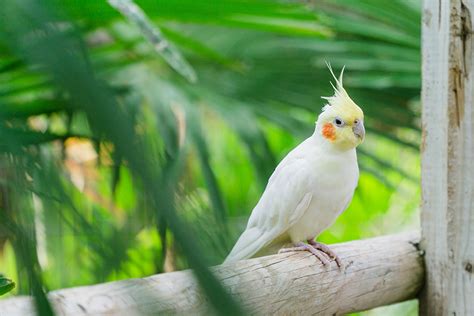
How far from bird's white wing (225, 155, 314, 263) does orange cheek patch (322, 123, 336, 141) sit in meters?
0.05

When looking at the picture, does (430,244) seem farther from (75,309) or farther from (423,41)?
(75,309)

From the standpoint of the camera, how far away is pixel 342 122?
890 mm

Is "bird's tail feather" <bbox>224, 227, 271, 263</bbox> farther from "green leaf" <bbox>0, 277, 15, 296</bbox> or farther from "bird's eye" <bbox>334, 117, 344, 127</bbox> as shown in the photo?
"green leaf" <bbox>0, 277, 15, 296</bbox>

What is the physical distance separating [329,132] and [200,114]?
49cm

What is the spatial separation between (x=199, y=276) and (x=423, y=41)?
3.05ft

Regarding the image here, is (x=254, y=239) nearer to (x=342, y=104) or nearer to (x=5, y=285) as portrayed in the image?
(x=342, y=104)

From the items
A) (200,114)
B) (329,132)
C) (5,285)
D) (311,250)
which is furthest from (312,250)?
(5,285)

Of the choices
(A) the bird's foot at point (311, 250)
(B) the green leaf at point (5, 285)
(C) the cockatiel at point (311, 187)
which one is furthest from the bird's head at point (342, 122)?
(B) the green leaf at point (5, 285)

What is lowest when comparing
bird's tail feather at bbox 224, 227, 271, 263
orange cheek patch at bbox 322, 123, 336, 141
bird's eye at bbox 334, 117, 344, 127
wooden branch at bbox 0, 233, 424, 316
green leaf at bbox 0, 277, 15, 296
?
wooden branch at bbox 0, 233, 424, 316

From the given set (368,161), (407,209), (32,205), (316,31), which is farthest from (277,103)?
(32,205)

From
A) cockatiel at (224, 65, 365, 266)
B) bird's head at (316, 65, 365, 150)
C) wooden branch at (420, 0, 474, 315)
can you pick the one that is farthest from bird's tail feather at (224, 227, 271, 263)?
wooden branch at (420, 0, 474, 315)

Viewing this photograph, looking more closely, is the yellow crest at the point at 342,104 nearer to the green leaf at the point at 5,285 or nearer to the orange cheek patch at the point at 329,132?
the orange cheek patch at the point at 329,132

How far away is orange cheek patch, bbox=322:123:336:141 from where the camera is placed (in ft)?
2.98

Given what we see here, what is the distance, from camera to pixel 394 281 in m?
1.08
